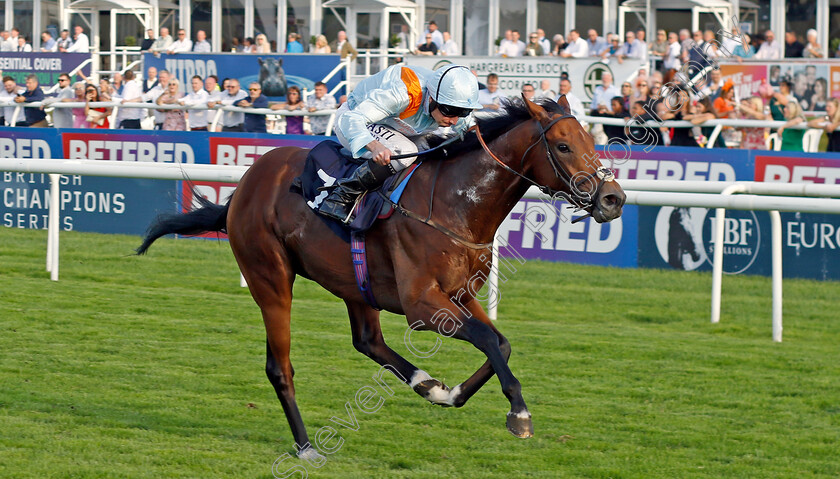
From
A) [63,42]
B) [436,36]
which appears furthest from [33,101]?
[63,42]

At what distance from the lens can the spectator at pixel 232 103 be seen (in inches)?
520

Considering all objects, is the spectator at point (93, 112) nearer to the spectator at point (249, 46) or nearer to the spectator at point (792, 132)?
the spectator at point (249, 46)

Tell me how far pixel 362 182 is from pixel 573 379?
2.08 m

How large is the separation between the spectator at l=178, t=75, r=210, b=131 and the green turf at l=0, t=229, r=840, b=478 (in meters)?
4.91

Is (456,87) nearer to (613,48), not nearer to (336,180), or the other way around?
(336,180)

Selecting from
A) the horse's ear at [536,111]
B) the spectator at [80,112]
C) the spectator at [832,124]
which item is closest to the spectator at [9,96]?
the spectator at [80,112]

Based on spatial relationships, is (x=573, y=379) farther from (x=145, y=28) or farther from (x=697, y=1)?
(x=145, y=28)

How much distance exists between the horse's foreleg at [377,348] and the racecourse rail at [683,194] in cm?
191

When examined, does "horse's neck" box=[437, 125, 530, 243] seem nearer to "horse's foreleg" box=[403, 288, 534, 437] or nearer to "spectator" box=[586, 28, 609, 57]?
"horse's foreleg" box=[403, 288, 534, 437]

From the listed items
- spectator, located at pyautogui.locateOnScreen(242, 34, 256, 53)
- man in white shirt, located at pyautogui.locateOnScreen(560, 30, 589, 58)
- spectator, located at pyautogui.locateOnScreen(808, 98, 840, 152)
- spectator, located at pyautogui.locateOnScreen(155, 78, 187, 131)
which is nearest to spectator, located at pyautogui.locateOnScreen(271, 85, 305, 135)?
spectator, located at pyautogui.locateOnScreen(155, 78, 187, 131)

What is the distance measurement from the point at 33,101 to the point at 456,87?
12342mm

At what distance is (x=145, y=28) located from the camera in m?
22.8

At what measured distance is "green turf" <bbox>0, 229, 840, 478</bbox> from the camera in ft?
14.5

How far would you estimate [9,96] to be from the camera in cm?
1578
